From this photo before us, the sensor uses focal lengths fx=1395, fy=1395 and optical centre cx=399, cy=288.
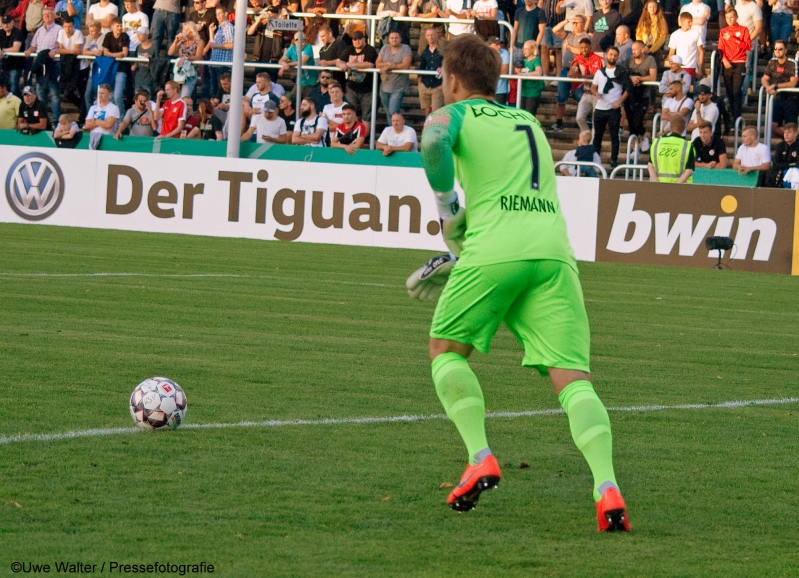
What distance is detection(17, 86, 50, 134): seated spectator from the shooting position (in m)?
25.9

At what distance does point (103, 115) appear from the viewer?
2602cm

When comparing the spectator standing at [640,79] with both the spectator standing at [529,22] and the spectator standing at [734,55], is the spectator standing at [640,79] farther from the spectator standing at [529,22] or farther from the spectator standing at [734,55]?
the spectator standing at [529,22]

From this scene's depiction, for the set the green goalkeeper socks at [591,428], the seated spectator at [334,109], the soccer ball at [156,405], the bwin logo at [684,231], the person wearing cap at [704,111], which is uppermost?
the green goalkeeper socks at [591,428]

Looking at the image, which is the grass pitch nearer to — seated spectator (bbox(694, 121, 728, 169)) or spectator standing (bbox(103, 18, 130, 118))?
seated spectator (bbox(694, 121, 728, 169))

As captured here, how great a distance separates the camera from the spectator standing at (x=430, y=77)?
2562cm

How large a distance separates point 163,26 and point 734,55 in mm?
11072

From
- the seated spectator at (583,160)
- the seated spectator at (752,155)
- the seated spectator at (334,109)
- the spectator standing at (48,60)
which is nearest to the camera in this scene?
the seated spectator at (752,155)

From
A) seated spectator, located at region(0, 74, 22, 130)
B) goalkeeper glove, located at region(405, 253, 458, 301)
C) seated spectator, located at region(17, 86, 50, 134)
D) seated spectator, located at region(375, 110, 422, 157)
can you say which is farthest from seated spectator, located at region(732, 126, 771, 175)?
goalkeeper glove, located at region(405, 253, 458, 301)

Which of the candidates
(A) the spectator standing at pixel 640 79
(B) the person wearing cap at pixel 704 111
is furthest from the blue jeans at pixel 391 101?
(B) the person wearing cap at pixel 704 111

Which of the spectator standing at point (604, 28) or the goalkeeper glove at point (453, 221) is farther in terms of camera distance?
the spectator standing at point (604, 28)

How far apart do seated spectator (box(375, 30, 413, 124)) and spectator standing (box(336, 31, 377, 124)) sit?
25cm

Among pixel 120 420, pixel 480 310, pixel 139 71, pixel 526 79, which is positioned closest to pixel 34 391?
pixel 120 420

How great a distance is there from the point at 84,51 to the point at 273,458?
75.4 feet

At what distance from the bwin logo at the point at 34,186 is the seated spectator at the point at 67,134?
2.00m
